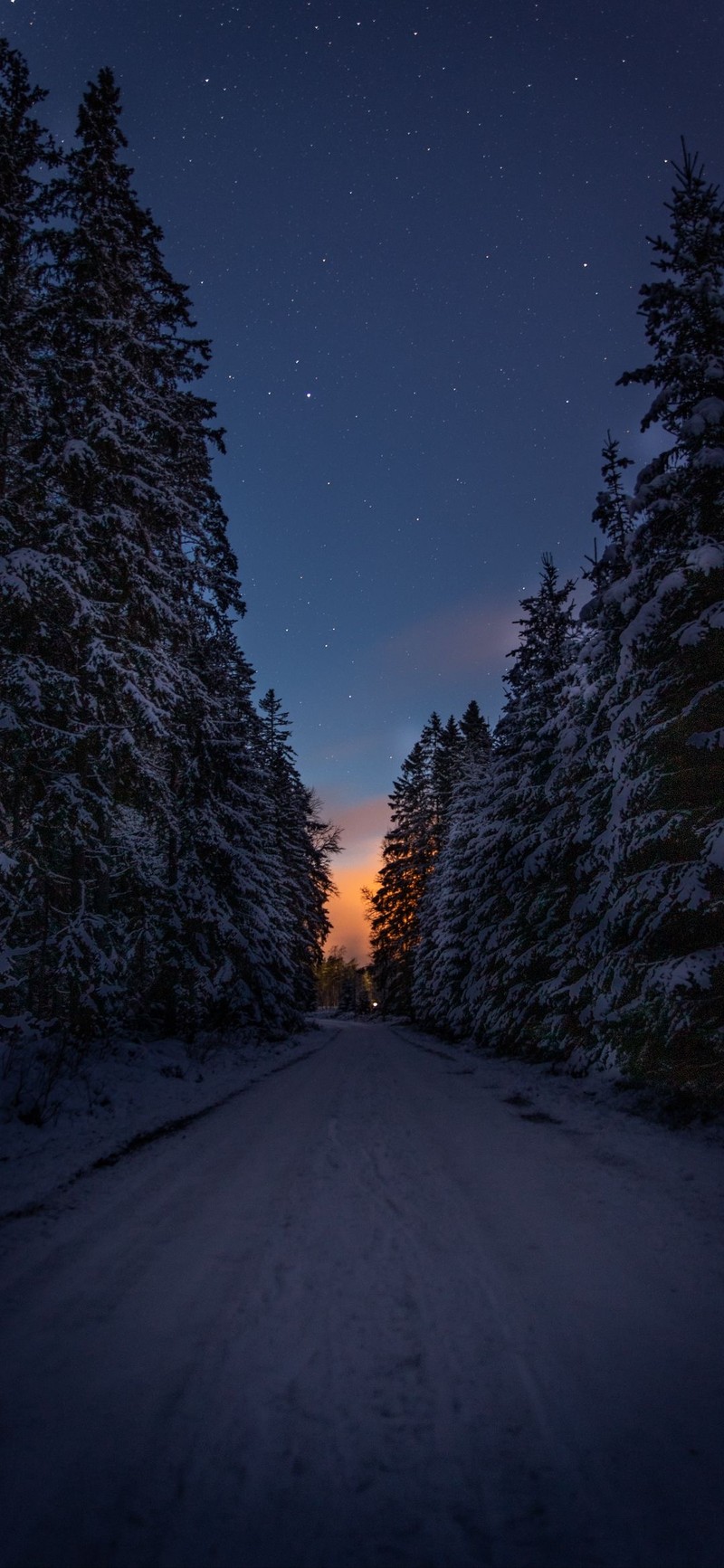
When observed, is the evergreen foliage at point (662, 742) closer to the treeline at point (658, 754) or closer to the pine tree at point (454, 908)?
the treeline at point (658, 754)

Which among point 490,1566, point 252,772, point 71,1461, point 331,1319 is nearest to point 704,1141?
point 331,1319

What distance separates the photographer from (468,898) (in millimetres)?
22219

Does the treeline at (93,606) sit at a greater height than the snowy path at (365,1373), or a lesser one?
greater

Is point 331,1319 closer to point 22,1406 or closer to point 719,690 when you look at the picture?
point 22,1406

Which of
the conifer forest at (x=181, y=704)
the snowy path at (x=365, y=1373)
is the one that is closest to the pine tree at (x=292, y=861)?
the conifer forest at (x=181, y=704)

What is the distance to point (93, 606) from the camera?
415 inches

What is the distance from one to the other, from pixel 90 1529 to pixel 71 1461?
1.19 ft

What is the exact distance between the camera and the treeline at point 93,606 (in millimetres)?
9828

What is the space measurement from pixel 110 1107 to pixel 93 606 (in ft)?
25.4

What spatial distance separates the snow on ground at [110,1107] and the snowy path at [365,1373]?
598 mm

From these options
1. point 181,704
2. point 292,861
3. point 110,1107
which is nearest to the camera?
point 110,1107

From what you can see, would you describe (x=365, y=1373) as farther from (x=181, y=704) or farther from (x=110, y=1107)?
(x=181, y=704)

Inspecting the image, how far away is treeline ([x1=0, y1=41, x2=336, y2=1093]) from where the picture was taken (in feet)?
32.2

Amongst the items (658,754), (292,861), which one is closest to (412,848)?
(292,861)
